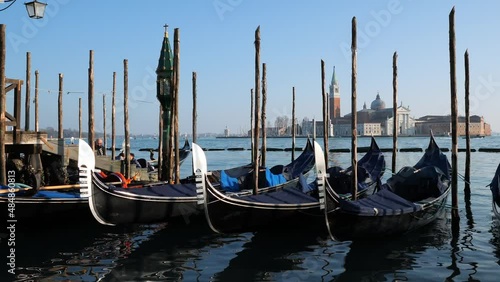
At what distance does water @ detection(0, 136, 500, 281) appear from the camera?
6.17m

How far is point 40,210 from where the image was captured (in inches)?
322

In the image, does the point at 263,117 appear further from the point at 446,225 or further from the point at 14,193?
the point at 14,193

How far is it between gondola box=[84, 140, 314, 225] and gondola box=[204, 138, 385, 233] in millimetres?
277

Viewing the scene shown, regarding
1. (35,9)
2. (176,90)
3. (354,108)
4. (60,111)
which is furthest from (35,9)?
(60,111)

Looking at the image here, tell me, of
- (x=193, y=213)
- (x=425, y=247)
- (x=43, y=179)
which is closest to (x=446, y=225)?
(x=425, y=247)

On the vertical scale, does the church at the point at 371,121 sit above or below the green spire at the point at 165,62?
above

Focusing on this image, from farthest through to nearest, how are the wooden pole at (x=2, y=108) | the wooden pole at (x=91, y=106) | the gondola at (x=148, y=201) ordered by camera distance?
1. the wooden pole at (x=91, y=106)
2. the wooden pole at (x=2, y=108)
3. the gondola at (x=148, y=201)

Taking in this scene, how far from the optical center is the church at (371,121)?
127500 mm

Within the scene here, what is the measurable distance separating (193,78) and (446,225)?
8810mm

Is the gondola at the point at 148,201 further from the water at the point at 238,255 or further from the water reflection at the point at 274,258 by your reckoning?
the water reflection at the point at 274,258

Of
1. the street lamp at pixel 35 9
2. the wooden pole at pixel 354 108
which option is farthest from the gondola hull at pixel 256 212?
the street lamp at pixel 35 9

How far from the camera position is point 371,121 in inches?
5285

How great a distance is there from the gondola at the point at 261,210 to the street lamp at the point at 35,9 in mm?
3436

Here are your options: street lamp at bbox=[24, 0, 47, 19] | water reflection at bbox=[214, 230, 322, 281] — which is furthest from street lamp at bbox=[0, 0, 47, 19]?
water reflection at bbox=[214, 230, 322, 281]
